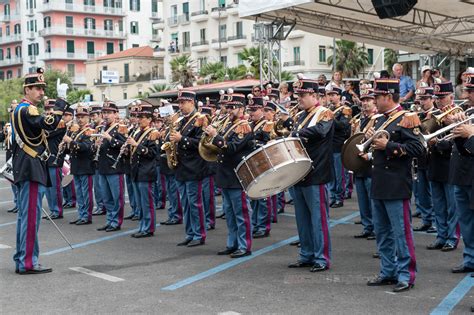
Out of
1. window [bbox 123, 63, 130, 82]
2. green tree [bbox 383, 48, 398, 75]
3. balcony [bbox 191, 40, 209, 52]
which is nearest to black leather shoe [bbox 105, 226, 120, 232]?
green tree [bbox 383, 48, 398, 75]

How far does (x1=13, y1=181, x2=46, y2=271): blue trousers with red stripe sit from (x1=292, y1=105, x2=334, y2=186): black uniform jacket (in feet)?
10.7

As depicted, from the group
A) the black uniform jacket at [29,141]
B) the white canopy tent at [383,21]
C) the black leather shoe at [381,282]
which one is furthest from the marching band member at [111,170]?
the black leather shoe at [381,282]

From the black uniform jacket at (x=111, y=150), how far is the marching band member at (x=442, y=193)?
521 centimetres

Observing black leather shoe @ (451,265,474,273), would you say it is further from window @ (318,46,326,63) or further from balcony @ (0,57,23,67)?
balcony @ (0,57,23,67)

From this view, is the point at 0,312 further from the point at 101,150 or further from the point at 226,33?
the point at 226,33

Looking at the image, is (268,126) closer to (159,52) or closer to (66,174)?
(66,174)

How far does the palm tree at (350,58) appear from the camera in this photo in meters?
57.8

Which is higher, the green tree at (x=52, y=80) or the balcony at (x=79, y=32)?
the balcony at (x=79, y=32)

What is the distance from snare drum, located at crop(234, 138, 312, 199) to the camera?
24.2 feet

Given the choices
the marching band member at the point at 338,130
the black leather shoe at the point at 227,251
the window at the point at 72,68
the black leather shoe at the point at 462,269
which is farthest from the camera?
the window at the point at 72,68

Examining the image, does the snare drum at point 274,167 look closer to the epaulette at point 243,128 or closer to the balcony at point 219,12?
the epaulette at point 243,128

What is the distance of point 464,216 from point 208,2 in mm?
61647

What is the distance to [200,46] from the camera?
6688 centimetres

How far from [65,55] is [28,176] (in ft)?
266
